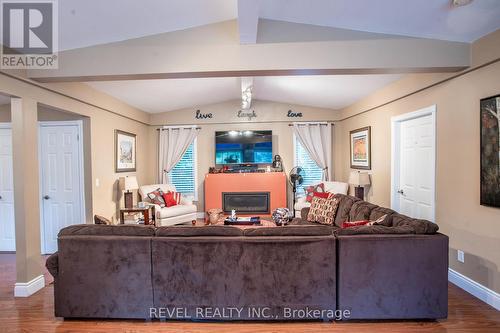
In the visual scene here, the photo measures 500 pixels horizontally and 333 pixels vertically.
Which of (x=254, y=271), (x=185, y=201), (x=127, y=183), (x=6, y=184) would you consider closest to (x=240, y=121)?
(x=185, y=201)

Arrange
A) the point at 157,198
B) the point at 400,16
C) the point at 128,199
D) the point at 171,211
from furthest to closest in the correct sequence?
1. the point at 157,198
2. the point at 171,211
3. the point at 128,199
4. the point at 400,16

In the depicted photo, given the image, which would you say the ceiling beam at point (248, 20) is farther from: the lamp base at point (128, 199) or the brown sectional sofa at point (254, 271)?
the lamp base at point (128, 199)

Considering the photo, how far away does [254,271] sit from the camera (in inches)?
95.9

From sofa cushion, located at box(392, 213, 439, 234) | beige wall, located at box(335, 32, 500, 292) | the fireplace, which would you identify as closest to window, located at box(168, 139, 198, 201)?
the fireplace

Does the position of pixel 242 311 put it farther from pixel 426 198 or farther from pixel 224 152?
pixel 224 152

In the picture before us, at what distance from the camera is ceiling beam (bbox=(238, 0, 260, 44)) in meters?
2.21

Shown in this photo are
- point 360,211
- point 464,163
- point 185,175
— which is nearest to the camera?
point 464,163

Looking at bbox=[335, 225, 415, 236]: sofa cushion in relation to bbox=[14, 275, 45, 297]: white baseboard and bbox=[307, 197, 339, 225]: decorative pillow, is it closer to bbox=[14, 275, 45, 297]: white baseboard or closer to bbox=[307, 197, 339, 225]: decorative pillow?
bbox=[307, 197, 339, 225]: decorative pillow

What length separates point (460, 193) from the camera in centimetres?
310

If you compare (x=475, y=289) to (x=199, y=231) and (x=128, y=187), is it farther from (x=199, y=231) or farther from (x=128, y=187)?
(x=128, y=187)

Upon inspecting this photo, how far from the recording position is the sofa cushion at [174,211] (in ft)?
17.0

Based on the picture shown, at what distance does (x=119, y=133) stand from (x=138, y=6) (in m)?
3.10

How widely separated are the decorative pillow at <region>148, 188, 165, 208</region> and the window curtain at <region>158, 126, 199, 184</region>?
3.79 ft

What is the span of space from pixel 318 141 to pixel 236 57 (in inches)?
162
